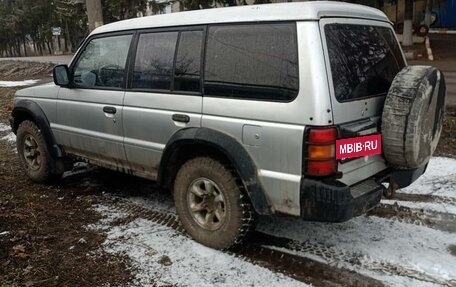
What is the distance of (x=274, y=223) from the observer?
4.23 m

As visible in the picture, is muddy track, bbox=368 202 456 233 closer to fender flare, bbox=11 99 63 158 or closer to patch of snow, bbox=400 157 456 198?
patch of snow, bbox=400 157 456 198

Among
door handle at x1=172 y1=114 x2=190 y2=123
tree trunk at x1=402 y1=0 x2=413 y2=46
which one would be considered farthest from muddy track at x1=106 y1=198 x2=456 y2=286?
tree trunk at x1=402 y1=0 x2=413 y2=46

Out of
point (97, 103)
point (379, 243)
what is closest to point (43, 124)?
point (97, 103)

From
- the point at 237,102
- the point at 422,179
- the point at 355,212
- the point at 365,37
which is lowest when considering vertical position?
the point at 422,179

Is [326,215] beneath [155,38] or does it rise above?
beneath

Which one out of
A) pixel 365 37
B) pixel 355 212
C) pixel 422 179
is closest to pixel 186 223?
pixel 355 212

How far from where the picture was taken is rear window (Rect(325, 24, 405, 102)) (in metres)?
3.10

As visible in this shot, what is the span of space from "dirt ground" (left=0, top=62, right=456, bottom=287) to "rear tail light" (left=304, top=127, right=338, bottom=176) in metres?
0.82

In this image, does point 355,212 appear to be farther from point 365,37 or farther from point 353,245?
point 365,37

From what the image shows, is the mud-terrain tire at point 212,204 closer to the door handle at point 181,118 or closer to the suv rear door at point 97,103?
the door handle at point 181,118

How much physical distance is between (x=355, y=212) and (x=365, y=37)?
4.39 feet

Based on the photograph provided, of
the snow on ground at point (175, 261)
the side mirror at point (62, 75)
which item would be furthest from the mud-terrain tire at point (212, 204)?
the side mirror at point (62, 75)

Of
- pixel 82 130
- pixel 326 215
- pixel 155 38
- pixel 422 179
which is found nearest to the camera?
pixel 326 215

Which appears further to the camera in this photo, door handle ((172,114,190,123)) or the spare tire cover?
door handle ((172,114,190,123))
